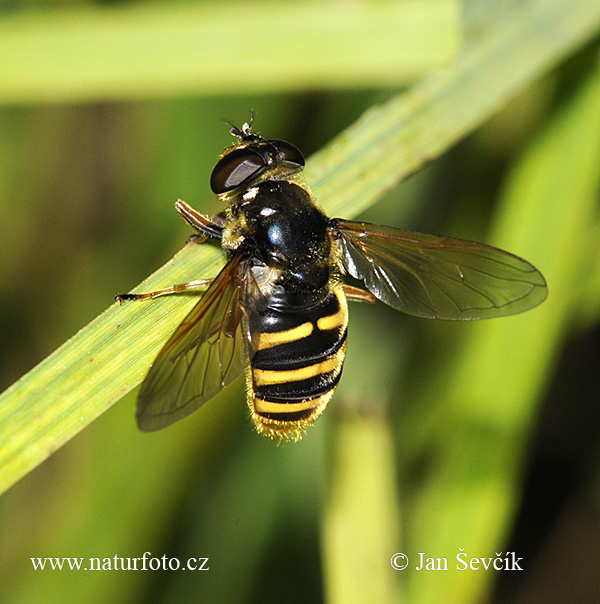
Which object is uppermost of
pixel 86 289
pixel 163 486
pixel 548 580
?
pixel 86 289

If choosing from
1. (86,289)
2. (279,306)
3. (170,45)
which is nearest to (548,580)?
(279,306)

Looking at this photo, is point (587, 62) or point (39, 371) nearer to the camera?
point (39, 371)

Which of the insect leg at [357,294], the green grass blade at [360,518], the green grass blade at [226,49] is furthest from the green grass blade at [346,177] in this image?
the green grass blade at [360,518]

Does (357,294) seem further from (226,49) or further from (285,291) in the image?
(226,49)

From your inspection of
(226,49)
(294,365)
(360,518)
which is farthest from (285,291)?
(226,49)

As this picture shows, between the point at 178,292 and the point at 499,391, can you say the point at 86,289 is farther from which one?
the point at 499,391

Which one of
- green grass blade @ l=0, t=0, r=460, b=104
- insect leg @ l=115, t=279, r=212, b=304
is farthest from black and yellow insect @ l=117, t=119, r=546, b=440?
green grass blade @ l=0, t=0, r=460, b=104
